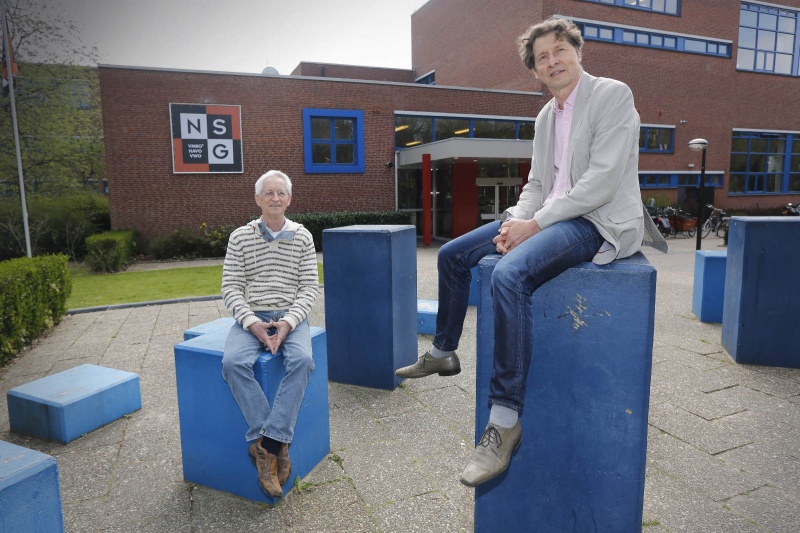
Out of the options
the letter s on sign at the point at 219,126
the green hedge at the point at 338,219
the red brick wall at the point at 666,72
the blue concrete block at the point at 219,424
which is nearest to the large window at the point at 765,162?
the red brick wall at the point at 666,72

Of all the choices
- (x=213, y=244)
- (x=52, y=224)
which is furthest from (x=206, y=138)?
(x=52, y=224)

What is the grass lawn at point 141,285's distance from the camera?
9.10 meters

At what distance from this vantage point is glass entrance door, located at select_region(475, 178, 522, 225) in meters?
20.4

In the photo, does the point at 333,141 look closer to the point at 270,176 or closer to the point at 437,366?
the point at 270,176

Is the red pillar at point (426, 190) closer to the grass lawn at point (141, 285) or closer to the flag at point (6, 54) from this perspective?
the grass lawn at point (141, 285)

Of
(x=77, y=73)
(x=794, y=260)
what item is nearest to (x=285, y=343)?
(x=794, y=260)

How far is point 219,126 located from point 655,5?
21580mm

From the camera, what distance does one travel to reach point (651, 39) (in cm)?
2412

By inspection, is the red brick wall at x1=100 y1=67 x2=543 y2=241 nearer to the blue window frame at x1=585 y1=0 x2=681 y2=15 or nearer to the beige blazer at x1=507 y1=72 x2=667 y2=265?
the blue window frame at x1=585 y1=0 x2=681 y2=15

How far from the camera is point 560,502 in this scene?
214 centimetres

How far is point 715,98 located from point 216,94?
24.4 meters

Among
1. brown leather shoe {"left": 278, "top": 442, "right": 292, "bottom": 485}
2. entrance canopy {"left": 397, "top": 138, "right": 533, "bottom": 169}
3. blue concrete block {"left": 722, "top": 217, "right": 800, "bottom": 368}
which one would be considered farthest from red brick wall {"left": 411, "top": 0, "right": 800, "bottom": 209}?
brown leather shoe {"left": 278, "top": 442, "right": 292, "bottom": 485}

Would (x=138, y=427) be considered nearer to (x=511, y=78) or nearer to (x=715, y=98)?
(x=511, y=78)

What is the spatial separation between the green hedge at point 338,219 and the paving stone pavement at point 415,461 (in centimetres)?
1183
